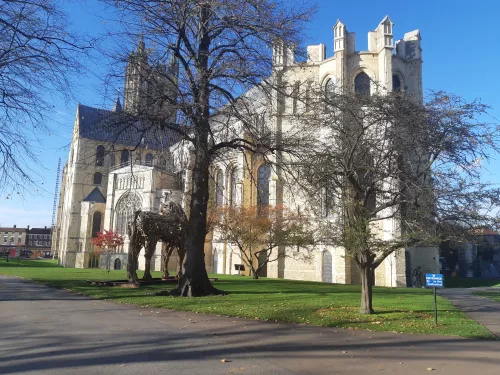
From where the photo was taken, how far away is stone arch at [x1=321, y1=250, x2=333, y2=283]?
36031mm

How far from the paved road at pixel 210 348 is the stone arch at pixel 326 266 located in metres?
26.6

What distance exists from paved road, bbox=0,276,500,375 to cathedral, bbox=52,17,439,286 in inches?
233

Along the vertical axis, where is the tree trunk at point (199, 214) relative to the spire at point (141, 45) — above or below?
below

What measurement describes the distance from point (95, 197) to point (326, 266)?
40.0 meters

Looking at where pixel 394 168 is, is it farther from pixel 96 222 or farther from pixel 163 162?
pixel 96 222

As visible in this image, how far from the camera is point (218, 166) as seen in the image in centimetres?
2538

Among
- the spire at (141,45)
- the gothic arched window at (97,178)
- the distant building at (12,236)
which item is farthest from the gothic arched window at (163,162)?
the distant building at (12,236)

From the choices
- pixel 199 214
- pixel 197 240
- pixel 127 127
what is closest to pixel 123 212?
pixel 197 240

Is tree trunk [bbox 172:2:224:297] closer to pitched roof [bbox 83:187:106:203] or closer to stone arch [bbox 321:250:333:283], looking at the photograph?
stone arch [bbox 321:250:333:283]

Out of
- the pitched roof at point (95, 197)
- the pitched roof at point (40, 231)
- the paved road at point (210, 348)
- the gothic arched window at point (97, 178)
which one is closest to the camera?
the paved road at point (210, 348)

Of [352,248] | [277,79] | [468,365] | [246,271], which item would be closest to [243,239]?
[246,271]

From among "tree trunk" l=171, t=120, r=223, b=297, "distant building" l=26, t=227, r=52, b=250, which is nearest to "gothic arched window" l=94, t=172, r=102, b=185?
"tree trunk" l=171, t=120, r=223, b=297

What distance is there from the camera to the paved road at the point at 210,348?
6.18m

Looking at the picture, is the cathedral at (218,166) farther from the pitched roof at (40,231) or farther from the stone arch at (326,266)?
the pitched roof at (40,231)
